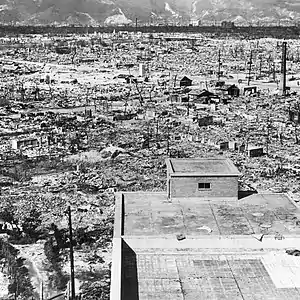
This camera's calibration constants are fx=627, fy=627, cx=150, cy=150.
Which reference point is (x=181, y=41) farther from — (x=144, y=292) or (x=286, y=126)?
(x=144, y=292)

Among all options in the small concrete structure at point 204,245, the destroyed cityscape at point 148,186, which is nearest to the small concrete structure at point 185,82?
the destroyed cityscape at point 148,186

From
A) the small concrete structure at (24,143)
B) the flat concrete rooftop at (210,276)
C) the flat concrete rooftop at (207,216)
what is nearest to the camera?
the flat concrete rooftop at (210,276)

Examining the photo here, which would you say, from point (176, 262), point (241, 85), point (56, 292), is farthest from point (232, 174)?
point (241, 85)

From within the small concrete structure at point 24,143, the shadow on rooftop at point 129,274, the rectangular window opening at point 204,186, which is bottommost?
the small concrete structure at point 24,143

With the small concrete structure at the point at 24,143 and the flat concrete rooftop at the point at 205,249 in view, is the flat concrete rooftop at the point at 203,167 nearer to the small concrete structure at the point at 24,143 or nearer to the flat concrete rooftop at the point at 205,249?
the flat concrete rooftop at the point at 205,249

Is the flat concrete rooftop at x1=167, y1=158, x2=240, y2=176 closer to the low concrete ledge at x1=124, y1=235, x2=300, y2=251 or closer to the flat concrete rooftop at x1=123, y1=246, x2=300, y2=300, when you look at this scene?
the low concrete ledge at x1=124, y1=235, x2=300, y2=251

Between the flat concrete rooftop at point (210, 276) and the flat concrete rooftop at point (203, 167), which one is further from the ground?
the flat concrete rooftop at point (203, 167)
